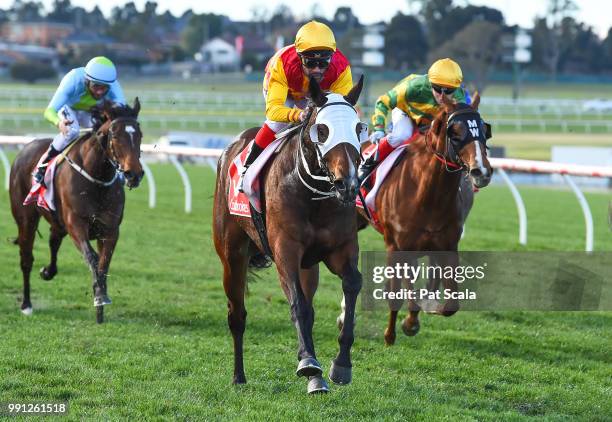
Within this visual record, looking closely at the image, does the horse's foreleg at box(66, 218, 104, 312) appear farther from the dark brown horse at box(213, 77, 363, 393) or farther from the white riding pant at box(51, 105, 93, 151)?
the dark brown horse at box(213, 77, 363, 393)

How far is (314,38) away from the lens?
499cm

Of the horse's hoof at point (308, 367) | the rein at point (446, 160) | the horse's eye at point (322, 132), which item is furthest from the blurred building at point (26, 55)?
the horse's hoof at point (308, 367)

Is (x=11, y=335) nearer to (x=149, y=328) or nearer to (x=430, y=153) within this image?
(x=149, y=328)

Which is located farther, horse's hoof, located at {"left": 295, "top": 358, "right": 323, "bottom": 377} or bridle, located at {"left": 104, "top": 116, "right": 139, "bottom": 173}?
bridle, located at {"left": 104, "top": 116, "right": 139, "bottom": 173}

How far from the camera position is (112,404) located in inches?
186

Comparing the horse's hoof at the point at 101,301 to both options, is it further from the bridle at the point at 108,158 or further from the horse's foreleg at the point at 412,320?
the horse's foreleg at the point at 412,320

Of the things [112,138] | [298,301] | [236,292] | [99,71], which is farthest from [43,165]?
[298,301]

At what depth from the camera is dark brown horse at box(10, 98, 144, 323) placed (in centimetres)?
703

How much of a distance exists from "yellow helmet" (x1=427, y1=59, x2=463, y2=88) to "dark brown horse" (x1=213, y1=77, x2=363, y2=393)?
1.81 metres

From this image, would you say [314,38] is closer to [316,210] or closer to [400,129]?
[316,210]

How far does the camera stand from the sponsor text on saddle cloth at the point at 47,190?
A: 302 inches

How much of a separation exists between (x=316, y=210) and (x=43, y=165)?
3.70 metres

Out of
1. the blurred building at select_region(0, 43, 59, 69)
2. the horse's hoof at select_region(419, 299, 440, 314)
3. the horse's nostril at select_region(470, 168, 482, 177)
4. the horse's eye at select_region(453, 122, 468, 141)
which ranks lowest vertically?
the blurred building at select_region(0, 43, 59, 69)

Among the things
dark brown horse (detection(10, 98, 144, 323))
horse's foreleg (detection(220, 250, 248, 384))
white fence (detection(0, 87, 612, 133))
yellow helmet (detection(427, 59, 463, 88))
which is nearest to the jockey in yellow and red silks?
horse's foreleg (detection(220, 250, 248, 384))
